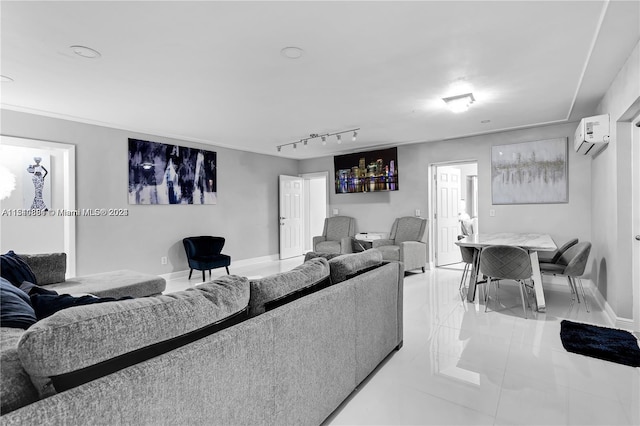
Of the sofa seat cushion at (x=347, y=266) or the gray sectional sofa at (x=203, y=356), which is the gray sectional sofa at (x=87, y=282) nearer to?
the gray sectional sofa at (x=203, y=356)

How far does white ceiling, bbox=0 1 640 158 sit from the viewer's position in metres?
2.17

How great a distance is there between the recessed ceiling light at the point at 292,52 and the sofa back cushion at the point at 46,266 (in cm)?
290

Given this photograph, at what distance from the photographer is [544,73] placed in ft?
10.4

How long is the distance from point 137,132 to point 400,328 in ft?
15.9

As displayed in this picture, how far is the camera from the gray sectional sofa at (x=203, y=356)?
843 millimetres

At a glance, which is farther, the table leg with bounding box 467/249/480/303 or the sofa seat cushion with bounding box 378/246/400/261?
the sofa seat cushion with bounding box 378/246/400/261

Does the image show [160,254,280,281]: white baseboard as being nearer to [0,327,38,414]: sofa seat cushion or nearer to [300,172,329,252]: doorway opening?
[300,172,329,252]: doorway opening

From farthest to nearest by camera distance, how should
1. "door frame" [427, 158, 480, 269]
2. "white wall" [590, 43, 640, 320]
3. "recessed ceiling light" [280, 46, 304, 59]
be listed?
"door frame" [427, 158, 480, 269] → "white wall" [590, 43, 640, 320] → "recessed ceiling light" [280, 46, 304, 59]

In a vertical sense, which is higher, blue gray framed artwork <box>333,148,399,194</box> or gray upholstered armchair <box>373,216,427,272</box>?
blue gray framed artwork <box>333,148,399,194</box>

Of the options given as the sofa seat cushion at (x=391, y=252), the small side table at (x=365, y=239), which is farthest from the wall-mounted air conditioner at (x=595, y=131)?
the small side table at (x=365, y=239)

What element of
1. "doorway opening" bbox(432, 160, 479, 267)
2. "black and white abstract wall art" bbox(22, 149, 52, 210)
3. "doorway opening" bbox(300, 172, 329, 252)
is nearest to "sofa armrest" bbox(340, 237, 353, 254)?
"doorway opening" bbox(432, 160, 479, 267)

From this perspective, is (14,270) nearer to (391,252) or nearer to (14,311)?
(14,311)

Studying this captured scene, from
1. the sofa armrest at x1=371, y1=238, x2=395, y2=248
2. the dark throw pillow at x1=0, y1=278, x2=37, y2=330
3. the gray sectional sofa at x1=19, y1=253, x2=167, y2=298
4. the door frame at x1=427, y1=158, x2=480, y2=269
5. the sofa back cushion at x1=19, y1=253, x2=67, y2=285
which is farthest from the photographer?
the door frame at x1=427, y1=158, x2=480, y2=269

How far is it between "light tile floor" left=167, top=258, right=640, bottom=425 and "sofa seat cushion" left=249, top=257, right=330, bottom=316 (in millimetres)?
751
